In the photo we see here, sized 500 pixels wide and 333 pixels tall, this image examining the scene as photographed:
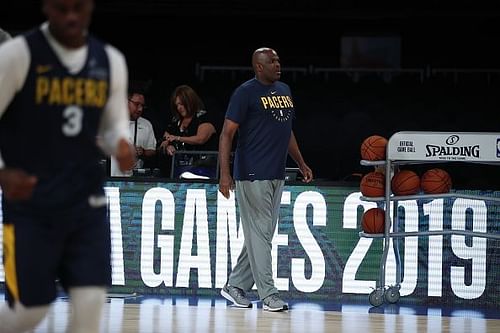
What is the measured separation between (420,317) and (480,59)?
9495mm

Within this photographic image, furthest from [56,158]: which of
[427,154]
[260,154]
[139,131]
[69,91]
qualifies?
[139,131]

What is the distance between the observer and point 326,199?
31.8 feet

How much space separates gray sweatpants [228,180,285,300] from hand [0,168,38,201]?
174 inches

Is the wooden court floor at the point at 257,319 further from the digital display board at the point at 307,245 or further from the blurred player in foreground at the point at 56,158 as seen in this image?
the blurred player in foreground at the point at 56,158

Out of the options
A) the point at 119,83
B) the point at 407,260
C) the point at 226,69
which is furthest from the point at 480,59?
the point at 119,83

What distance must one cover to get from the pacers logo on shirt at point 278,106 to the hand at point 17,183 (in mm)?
4472

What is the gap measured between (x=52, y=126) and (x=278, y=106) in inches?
171

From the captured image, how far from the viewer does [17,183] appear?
171 inches

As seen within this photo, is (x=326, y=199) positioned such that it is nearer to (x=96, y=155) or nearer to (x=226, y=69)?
(x=96, y=155)

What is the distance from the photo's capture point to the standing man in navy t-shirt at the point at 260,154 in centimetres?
873

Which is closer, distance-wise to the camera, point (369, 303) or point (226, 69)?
point (369, 303)

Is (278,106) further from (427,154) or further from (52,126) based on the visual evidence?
(52,126)

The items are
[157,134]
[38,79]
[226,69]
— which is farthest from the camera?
[226,69]

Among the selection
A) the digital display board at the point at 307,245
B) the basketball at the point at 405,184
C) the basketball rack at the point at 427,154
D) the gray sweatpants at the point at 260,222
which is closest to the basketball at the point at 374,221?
the basketball rack at the point at 427,154
